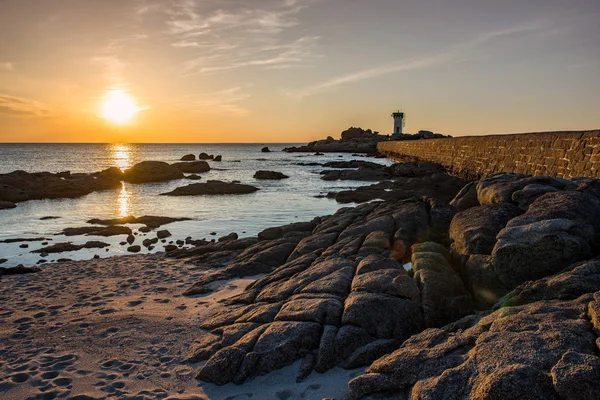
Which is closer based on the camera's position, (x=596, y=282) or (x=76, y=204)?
(x=596, y=282)

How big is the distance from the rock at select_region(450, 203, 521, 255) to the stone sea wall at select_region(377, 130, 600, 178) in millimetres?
6038

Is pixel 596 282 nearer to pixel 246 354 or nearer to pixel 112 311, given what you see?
pixel 246 354

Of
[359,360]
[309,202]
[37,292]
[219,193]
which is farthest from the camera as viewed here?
[219,193]

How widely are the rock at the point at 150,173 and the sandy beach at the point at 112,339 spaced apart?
105 ft

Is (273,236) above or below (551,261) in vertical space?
below

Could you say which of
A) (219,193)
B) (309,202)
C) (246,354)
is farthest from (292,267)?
(219,193)

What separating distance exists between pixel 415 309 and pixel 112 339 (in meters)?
5.13

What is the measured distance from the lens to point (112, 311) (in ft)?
28.3

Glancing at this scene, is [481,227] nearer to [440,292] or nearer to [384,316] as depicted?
[440,292]

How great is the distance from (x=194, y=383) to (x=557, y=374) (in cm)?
443

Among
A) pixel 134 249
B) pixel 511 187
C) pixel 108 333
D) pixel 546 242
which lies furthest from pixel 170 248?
pixel 546 242

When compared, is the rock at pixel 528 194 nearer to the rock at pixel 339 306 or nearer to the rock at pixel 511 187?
the rock at pixel 511 187

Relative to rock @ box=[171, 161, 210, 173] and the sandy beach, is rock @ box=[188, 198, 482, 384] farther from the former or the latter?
rock @ box=[171, 161, 210, 173]

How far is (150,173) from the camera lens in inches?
1735
